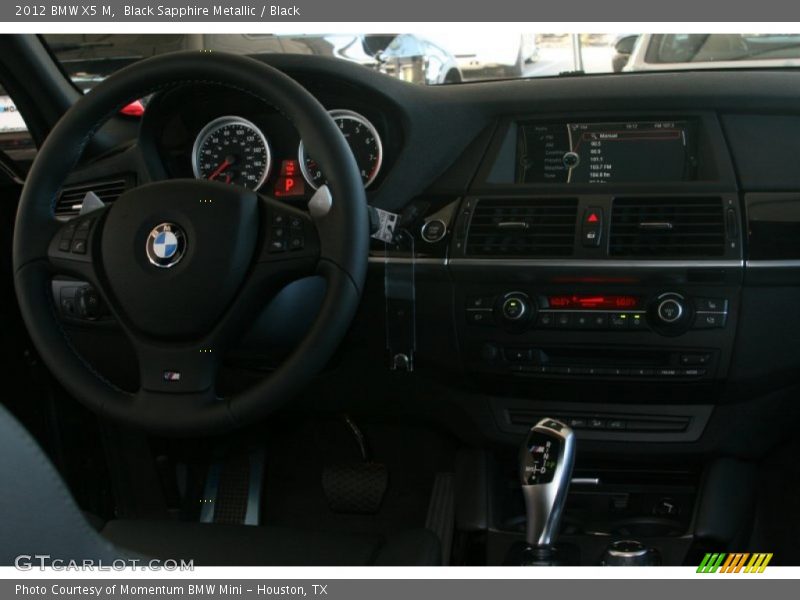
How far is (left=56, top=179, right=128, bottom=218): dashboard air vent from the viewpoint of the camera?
2146 millimetres

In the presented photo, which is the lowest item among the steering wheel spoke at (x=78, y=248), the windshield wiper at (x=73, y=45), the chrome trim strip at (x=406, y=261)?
the chrome trim strip at (x=406, y=261)

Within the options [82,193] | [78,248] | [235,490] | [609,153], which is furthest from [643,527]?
[82,193]

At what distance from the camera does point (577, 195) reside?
198 centimetres

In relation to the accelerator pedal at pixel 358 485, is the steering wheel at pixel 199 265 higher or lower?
higher

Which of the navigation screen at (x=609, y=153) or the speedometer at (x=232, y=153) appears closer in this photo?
the navigation screen at (x=609, y=153)

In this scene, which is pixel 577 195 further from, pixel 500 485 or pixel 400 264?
pixel 500 485

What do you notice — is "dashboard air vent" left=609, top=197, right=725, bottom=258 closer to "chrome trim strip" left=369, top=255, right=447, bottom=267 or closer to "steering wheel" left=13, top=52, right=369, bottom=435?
"chrome trim strip" left=369, top=255, right=447, bottom=267

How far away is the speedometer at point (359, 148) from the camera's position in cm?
208

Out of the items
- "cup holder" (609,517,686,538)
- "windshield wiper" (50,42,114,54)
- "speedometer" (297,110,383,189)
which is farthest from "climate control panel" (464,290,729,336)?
"windshield wiper" (50,42,114,54)

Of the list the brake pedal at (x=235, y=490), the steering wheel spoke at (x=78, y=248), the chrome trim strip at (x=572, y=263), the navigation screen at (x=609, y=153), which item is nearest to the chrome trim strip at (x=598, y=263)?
the chrome trim strip at (x=572, y=263)

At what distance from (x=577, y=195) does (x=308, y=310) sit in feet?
1.94

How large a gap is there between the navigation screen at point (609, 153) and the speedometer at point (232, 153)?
0.55 m

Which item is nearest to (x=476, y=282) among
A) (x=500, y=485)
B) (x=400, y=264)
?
(x=400, y=264)

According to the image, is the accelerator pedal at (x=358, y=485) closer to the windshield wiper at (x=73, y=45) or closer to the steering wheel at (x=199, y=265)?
the steering wheel at (x=199, y=265)
